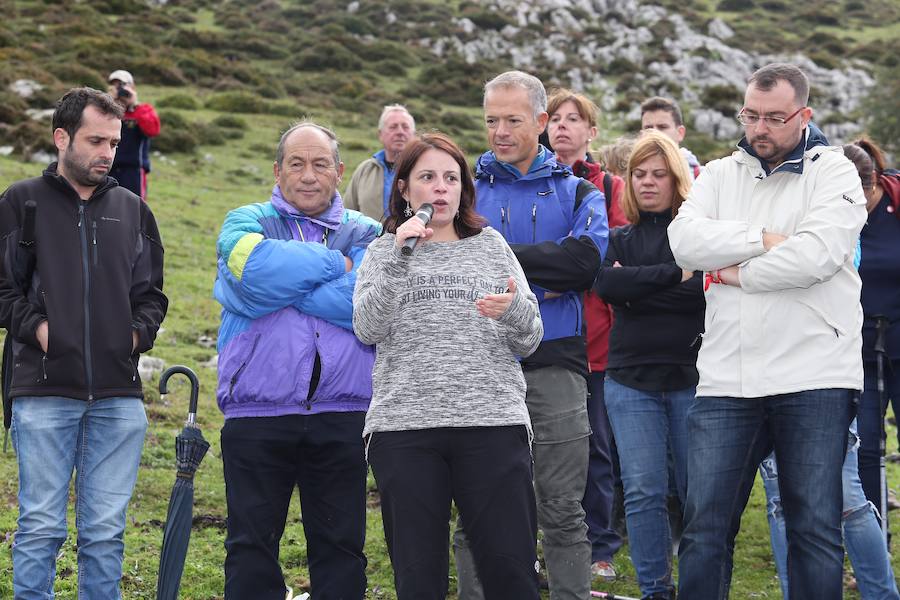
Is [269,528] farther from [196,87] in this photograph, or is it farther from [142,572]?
[196,87]

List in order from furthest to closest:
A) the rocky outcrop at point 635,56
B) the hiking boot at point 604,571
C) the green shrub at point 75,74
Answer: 1. the rocky outcrop at point 635,56
2. the green shrub at point 75,74
3. the hiking boot at point 604,571

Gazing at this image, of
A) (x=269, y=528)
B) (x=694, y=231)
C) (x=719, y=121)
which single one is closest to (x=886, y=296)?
(x=694, y=231)

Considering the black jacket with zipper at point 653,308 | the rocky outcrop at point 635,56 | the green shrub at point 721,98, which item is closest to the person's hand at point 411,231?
the black jacket with zipper at point 653,308

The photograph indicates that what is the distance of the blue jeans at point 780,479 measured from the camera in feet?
15.8

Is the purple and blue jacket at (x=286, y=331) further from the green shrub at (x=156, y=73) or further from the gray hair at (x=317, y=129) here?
the green shrub at (x=156, y=73)

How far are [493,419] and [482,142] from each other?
28.8 m

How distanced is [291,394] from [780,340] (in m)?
2.32

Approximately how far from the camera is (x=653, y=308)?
20.0 feet

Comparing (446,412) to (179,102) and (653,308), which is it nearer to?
(653,308)

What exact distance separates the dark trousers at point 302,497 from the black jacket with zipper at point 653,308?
167 centimetres

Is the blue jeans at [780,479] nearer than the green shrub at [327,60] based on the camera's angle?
Yes

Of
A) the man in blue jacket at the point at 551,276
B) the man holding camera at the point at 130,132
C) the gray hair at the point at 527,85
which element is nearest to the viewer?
the man in blue jacket at the point at 551,276

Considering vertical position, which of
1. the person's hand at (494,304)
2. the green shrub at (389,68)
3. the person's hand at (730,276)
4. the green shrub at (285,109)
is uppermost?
the green shrub at (389,68)

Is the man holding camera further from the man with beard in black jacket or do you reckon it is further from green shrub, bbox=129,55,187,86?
green shrub, bbox=129,55,187,86
